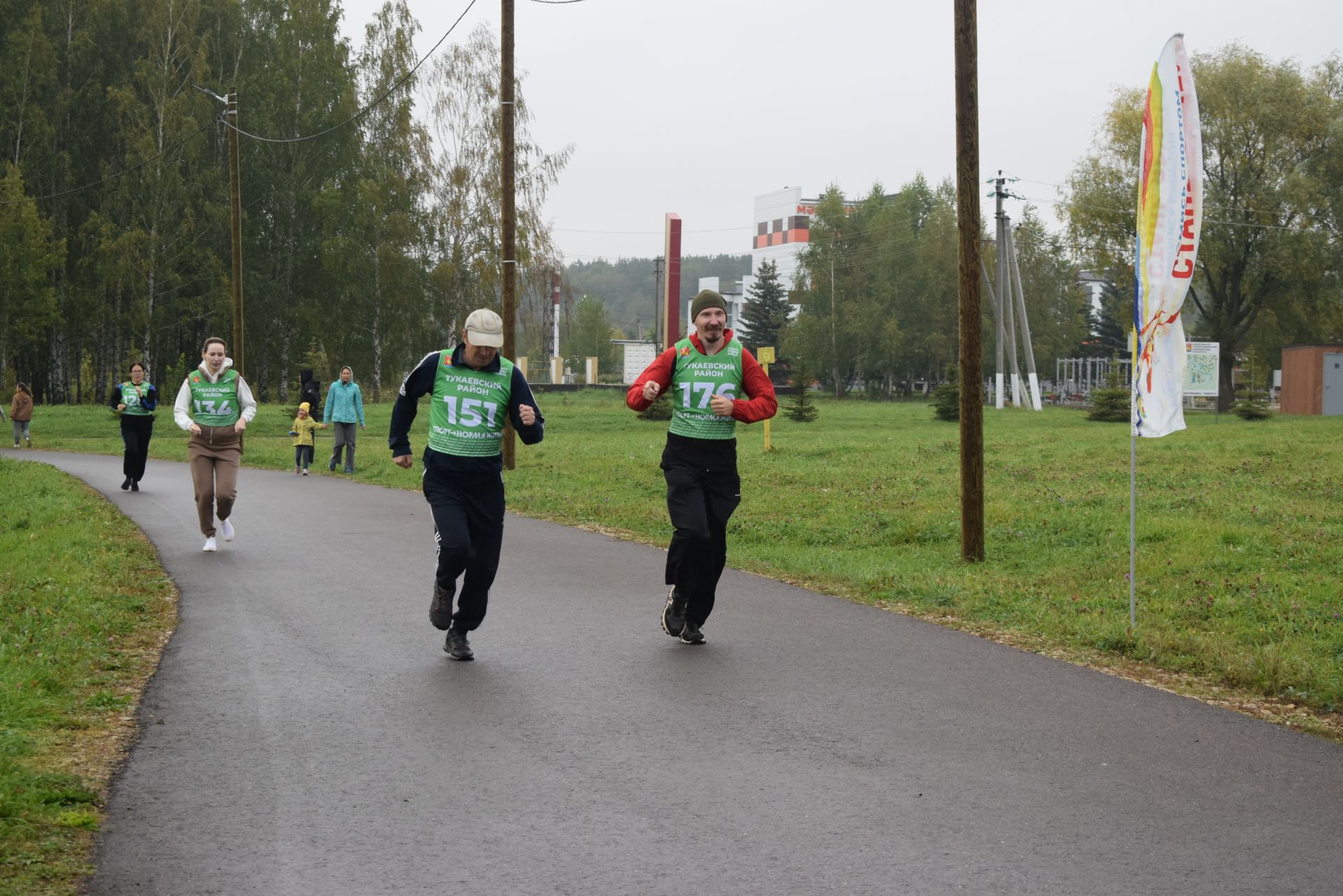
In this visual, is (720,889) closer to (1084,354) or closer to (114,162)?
(114,162)

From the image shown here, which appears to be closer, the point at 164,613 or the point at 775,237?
the point at 164,613

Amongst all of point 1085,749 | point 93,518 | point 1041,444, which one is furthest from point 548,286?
point 1085,749

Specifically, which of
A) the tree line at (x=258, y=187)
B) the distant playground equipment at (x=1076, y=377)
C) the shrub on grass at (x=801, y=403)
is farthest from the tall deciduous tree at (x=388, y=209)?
the distant playground equipment at (x=1076, y=377)

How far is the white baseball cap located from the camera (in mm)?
7715

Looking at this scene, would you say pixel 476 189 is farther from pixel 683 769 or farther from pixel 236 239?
pixel 683 769

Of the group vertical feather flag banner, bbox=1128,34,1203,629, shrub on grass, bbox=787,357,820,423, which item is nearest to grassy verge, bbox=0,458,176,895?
vertical feather flag banner, bbox=1128,34,1203,629

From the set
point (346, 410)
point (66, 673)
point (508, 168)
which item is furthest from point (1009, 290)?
point (66, 673)

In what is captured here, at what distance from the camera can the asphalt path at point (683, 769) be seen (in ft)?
14.1

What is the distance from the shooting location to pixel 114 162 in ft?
178

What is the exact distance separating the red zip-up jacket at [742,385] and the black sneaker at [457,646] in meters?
1.64

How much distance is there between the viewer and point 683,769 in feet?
18.0

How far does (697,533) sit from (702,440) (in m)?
0.56

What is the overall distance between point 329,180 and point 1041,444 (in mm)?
36229

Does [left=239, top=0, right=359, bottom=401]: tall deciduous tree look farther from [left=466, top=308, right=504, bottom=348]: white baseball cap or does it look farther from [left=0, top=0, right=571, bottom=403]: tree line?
[left=466, top=308, right=504, bottom=348]: white baseball cap
